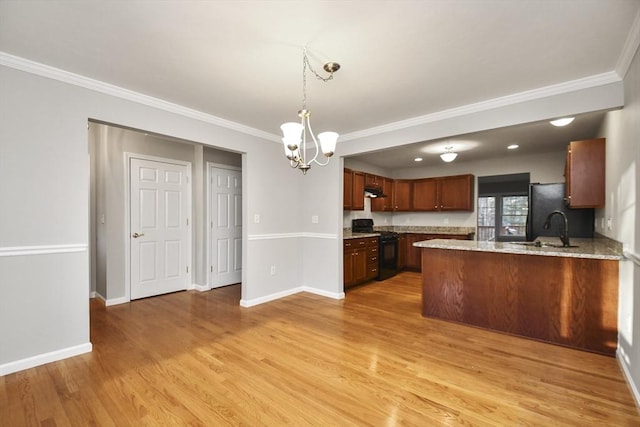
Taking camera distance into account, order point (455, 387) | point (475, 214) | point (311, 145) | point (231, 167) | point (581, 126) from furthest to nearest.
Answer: point (475, 214) → point (231, 167) → point (311, 145) → point (581, 126) → point (455, 387)

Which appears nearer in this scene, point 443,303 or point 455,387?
point 455,387

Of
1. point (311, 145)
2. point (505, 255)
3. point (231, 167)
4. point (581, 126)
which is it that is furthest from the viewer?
point (231, 167)

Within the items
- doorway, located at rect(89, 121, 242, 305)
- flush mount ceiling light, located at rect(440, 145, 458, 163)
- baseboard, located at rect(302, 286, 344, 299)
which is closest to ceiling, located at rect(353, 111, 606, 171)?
flush mount ceiling light, located at rect(440, 145, 458, 163)

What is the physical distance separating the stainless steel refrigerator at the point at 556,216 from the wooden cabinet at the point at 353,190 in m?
2.74

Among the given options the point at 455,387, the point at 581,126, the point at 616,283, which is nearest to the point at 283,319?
the point at 455,387

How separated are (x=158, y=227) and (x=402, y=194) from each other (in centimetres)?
528

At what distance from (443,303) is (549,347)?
104 cm

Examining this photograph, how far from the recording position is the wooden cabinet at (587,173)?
3107 millimetres

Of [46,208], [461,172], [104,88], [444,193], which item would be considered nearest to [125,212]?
[46,208]

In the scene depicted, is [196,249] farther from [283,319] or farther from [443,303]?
[443,303]

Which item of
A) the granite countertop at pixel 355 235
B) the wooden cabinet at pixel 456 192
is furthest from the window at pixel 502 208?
the granite countertop at pixel 355 235

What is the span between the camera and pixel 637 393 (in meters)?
1.92

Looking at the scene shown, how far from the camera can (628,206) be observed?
2289 mm

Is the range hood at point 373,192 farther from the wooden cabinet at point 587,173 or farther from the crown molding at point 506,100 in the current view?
the wooden cabinet at point 587,173
